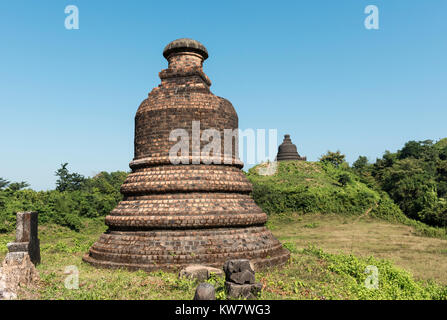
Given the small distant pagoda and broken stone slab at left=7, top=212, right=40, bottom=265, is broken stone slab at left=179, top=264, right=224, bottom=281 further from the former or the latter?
the small distant pagoda

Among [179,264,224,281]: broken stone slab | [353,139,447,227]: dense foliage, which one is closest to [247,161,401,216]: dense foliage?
[353,139,447,227]: dense foliage

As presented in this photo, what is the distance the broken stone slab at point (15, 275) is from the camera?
562 cm

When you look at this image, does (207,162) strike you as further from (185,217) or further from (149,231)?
(149,231)

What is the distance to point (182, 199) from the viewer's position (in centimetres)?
866

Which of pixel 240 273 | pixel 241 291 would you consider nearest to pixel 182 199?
pixel 240 273

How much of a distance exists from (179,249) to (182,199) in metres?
1.27

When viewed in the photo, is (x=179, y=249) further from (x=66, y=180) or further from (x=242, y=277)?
(x=66, y=180)

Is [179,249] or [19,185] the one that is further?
[19,185]

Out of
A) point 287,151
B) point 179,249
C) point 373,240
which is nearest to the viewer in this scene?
point 179,249

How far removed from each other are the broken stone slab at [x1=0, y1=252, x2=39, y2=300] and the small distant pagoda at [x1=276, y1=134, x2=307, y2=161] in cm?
3676

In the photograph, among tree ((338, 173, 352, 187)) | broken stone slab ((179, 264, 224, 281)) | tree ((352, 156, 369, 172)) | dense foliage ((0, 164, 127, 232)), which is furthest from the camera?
tree ((352, 156, 369, 172))

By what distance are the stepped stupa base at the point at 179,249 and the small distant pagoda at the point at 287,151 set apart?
3376 cm

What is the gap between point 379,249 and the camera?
623 inches

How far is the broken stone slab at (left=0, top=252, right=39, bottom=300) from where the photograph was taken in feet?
18.4
